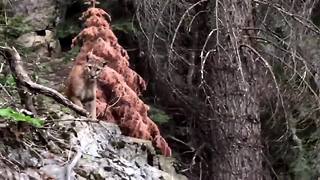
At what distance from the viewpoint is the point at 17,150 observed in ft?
16.8

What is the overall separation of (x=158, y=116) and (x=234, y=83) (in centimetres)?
163

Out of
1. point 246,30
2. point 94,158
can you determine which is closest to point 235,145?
point 246,30

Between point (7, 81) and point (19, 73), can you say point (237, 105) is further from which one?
point (19, 73)

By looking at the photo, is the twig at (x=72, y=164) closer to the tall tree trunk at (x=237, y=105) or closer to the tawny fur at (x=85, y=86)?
the tawny fur at (x=85, y=86)

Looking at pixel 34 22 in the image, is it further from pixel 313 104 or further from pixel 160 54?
pixel 313 104

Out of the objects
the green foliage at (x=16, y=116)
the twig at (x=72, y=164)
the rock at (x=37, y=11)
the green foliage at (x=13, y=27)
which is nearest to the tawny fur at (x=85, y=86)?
the twig at (x=72, y=164)

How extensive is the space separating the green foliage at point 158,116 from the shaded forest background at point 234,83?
2 cm

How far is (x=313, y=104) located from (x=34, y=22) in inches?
237

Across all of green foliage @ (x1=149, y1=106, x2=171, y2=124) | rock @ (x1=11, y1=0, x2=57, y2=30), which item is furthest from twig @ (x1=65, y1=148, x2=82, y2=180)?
rock @ (x1=11, y1=0, x2=57, y2=30)

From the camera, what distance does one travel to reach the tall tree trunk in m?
8.19

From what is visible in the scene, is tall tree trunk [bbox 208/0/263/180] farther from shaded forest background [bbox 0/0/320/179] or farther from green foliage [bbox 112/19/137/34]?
green foliage [bbox 112/19/137/34]

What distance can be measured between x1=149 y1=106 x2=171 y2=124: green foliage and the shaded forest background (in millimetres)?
18

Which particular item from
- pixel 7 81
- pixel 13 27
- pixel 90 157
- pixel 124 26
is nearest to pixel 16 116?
pixel 90 157

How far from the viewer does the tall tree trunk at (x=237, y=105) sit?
819 cm
